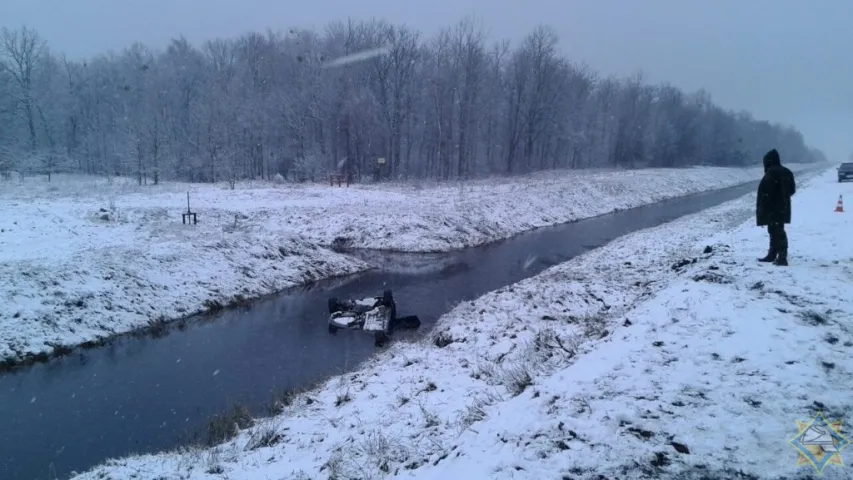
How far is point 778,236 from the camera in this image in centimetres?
1088

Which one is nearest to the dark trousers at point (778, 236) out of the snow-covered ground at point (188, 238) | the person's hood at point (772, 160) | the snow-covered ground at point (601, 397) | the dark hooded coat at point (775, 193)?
the dark hooded coat at point (775, 193)

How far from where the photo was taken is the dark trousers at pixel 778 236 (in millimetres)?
10719

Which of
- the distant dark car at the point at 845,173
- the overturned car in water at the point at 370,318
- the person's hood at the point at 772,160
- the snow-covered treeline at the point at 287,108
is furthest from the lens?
the snow-covered treeline at the point at 287,108

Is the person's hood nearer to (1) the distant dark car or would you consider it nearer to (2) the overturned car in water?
(2) the overturned car in water

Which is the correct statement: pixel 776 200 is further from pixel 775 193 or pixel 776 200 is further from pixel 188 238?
pixel 188 238

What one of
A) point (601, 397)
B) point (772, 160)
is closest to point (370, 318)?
point (601, 397)

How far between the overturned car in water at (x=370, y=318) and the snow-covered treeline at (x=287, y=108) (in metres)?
37.0

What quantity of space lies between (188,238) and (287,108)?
3539 centimetres

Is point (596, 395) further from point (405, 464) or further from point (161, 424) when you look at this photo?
point (161, 424)

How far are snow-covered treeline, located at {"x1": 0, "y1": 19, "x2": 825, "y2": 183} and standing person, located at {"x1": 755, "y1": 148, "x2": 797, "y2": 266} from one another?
44943 millimetres

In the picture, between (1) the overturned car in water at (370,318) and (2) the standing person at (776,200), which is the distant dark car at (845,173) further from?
(1) the overturned car in water at (370,318)

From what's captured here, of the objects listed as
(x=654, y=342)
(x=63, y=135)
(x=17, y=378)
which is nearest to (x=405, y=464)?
(x=654, y=342)

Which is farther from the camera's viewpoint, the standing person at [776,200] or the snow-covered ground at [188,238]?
the snow-covered ground at [188,238]

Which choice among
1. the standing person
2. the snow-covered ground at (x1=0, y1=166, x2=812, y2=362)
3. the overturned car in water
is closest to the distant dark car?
the snow-covered ground at (x1=0, y1=166, x2=812, y2=362)
